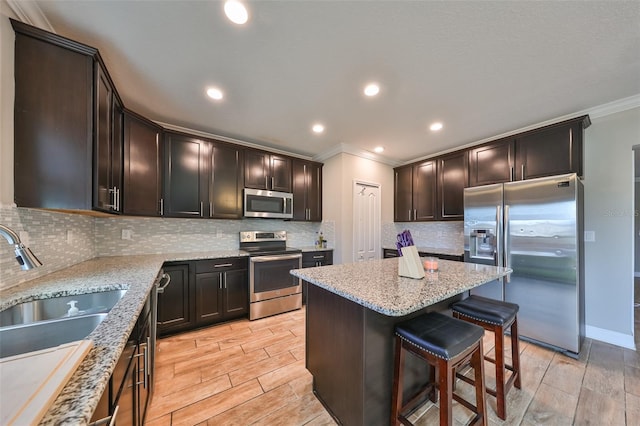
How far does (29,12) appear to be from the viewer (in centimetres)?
138

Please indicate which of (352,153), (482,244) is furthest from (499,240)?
(352,153)

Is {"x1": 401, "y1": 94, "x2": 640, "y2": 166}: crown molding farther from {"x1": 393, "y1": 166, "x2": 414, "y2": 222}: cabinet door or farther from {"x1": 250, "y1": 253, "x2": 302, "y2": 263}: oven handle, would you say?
{"x1": 250, "y1": 253, "x2": 302, "y2": 263}: oven handle

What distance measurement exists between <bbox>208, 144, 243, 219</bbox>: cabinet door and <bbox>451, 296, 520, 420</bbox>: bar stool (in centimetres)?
283

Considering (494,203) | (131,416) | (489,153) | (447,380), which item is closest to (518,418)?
(447,380)

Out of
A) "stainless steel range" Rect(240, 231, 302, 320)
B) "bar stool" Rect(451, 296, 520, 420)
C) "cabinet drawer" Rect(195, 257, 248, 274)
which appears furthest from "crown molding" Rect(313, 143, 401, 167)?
"bar stool" Rect(451, 296, 520, 420)

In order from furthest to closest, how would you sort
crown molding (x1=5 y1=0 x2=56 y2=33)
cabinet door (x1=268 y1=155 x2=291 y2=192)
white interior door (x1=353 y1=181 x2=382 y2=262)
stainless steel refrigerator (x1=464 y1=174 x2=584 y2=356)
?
white interior door (x1=353 y1=181 x2=382 y2=262) → cabinet door (x1=268 y1=155 x2=291 y2=192) → stainless steel refrigerator (x1=464 y1=174 x2=584 y2=356) → crown molding (x1=5 y1=0 x2=56 y2=33)

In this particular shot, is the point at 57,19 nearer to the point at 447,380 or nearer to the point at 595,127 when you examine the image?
the point at 447,380

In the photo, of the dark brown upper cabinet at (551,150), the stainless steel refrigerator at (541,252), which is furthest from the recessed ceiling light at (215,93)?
the dark brown upper cabinet at (551,150)

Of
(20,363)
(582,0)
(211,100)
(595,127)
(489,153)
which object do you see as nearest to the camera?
(20,363)

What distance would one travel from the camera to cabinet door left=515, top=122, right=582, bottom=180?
2.45m

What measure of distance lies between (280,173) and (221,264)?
1.61 meters

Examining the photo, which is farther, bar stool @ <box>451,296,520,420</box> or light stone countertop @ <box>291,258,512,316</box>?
bar stool @ <box>451,296,520,420</box>

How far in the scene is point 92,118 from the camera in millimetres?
1520

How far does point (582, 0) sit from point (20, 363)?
2936 mm
